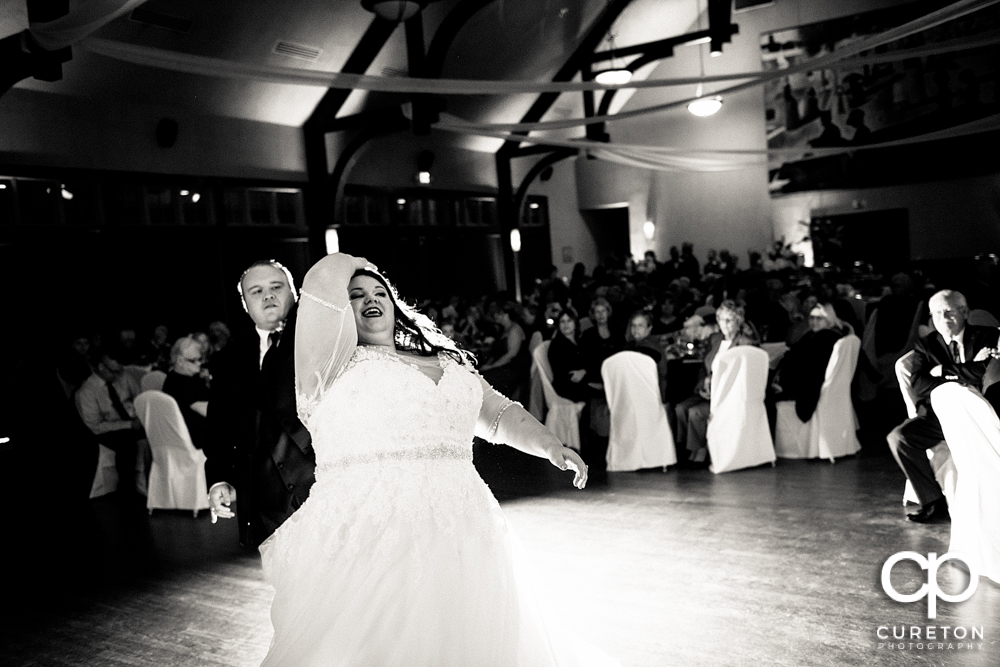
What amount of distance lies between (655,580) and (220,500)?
74.5 inches

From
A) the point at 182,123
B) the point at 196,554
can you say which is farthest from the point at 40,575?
the point at 182,123

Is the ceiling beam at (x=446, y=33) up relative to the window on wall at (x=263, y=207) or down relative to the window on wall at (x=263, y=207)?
up

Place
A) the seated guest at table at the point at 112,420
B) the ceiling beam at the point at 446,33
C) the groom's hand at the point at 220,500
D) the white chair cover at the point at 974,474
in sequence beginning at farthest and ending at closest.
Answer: the ceiling beam at the point at 446,33, the seated guest at table at the point at 112,420, the white chair cover at the point at 974,474, the groom's hand at the point at 220,500

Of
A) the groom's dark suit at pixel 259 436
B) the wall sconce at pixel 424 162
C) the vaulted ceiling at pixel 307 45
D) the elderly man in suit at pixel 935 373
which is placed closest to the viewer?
the groom's dark suit at pixel 259 436

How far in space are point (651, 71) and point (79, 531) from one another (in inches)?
526

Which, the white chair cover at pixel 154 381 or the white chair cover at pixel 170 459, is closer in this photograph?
the white chair cover at pixel 170 459

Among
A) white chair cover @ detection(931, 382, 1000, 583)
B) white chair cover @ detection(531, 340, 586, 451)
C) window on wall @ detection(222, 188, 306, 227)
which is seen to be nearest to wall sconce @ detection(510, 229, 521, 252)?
window on wall @ detection(222, 188, 306, 227)

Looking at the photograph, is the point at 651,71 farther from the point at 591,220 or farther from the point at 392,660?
the point at 392,660

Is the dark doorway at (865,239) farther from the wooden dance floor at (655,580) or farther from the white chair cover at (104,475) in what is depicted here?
the white chair cover at (104,475)

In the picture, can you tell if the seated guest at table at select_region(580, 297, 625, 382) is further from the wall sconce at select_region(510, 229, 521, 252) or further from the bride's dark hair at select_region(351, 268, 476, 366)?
the wall sconce at select_region(510, 229, 521, 252)

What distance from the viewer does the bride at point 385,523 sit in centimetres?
194

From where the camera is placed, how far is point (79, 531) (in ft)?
17.4

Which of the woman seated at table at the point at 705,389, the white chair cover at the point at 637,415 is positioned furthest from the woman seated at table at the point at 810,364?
the white chair cover at the point at 637,415

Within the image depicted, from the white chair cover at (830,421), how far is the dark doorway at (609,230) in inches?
457
